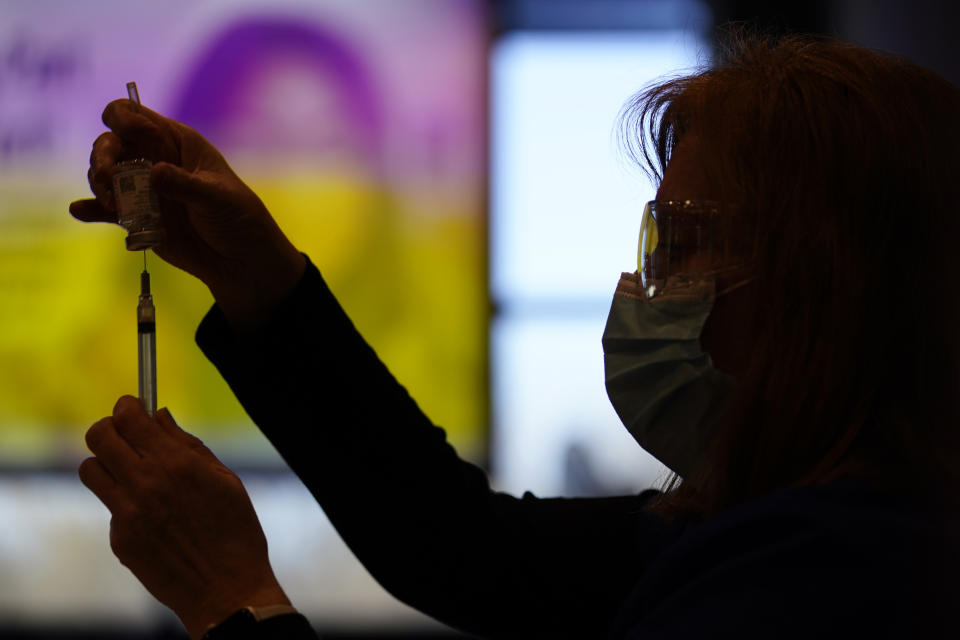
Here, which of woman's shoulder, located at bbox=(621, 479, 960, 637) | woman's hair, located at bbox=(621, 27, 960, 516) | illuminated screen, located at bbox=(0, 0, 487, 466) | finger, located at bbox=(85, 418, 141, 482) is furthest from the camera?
illuminated screen, located at bbox=(0, 0, 487, 466)

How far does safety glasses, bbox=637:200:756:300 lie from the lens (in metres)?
0.85

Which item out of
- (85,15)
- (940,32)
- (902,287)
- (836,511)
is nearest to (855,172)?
(902,287)

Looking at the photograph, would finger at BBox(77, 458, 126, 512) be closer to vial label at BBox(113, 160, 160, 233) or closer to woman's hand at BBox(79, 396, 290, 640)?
woman's hand at BBox(79, 396, 290, 640)

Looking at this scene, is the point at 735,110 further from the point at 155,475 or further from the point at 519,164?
the point at 519,164

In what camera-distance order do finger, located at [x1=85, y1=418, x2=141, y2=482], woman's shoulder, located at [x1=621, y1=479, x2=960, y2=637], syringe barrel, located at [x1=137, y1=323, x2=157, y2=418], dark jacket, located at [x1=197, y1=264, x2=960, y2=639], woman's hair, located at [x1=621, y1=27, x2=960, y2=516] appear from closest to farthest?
woman's shoulder, located at [x1=621, y1=479, x2=960, y2=637] < woman's hair, located at [x1=621, y1=27, x2=960, y2=516] < finger, located at [x1=85, y1=418, x2=141, y2=482] < syringe barrel, located at [x1=137, y1=323, x2=157, y2=418] < dark jacket, located at [x1=197, y1=264, x2=960, y2=639]

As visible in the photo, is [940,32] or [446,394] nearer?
[940,32]

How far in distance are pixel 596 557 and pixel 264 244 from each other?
63 centimetres

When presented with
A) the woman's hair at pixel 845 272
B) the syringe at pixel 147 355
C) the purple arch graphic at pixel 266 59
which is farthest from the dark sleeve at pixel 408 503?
the purple arch graphic at pixel 266 59

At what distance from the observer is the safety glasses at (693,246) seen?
85 centimetres

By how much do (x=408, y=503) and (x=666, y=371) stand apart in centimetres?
40

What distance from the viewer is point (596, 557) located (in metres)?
1.21

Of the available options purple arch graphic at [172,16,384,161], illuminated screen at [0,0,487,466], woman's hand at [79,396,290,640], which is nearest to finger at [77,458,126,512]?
woman's hand at [79,396,290,640]

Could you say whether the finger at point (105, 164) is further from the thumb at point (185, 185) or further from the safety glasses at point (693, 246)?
the safety glasses at point (693, 246)

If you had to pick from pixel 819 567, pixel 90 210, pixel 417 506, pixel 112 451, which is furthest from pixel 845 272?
pixel 90 210
